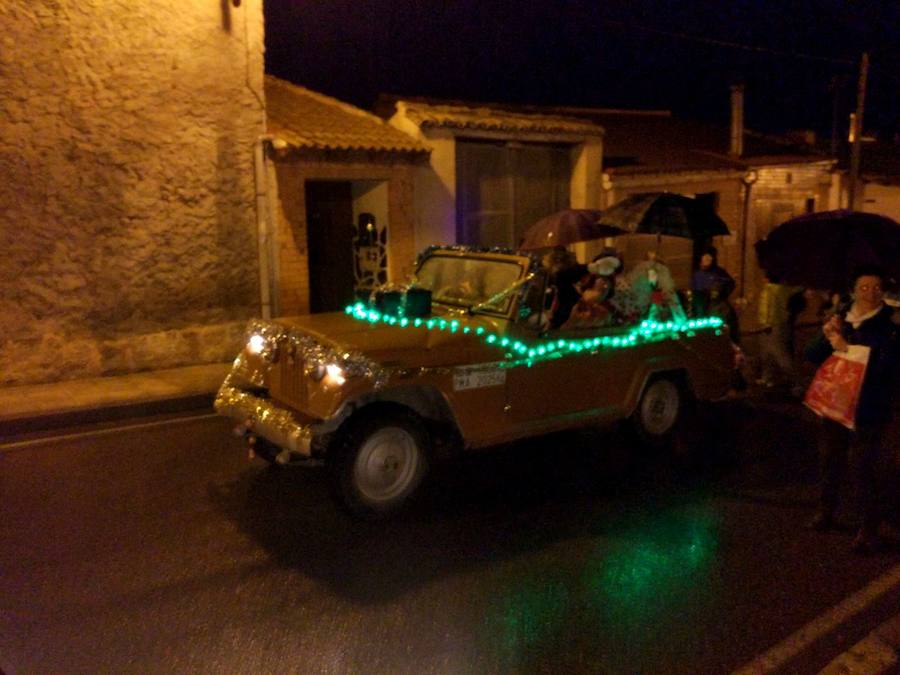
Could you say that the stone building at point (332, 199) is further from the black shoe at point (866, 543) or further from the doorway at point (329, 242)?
the black shoe at point (866, 543)

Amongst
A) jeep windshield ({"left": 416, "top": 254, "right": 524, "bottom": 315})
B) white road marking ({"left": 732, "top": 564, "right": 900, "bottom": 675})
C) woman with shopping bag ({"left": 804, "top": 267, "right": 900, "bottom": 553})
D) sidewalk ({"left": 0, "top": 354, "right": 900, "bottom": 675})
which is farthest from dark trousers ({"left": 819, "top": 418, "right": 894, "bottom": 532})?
sidewalk ({"left": 0, "top": 354, "right": 900, "bottom": 675})

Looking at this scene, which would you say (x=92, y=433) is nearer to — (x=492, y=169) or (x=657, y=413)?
(x=657, y=413)

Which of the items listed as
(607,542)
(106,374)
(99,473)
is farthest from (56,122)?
(607,542)

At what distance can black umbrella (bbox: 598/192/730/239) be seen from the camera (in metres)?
7.83

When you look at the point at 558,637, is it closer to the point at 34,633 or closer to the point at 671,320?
the point at 34,633

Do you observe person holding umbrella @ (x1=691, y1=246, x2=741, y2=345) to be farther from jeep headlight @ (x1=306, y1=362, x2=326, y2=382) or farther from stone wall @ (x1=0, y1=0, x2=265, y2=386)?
stone wall @ (x1=0, y1=0, x2=265, y2=386)

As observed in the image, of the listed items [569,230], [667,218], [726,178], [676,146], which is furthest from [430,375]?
[676,146]

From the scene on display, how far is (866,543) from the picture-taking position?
17.3 ft

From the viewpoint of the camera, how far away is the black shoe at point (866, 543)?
5.26 m

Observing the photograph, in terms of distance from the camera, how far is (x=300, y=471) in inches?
261

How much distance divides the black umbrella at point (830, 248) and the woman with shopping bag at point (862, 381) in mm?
1701

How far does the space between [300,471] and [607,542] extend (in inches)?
98.9

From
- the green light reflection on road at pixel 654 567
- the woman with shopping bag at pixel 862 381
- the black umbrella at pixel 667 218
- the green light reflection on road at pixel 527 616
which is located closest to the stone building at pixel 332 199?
the black umbrella at pixel 667 218

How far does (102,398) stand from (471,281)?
14.8 feet
